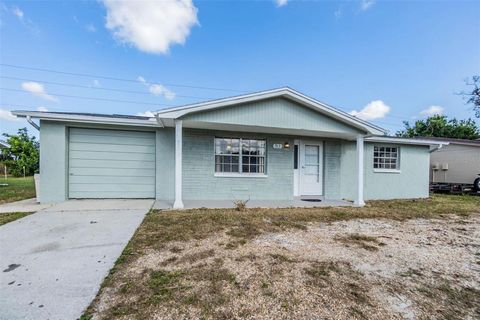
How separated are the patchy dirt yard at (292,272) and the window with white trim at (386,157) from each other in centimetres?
497

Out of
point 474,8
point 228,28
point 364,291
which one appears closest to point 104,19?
point 228,28

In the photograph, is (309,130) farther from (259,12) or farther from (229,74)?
(229,74)

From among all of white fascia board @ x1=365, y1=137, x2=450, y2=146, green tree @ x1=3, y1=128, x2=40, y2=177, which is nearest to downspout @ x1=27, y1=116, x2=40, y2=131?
white fascia board @ x1=365, y1=137, x2=450, y2=146

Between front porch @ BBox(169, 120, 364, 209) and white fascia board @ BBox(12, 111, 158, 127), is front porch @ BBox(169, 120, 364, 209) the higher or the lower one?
the lower one

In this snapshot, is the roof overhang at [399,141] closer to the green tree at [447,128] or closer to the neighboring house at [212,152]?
the neighboring house at [212,152]

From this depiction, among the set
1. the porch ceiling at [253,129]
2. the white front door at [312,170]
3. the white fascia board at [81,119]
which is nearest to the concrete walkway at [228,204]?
the white front door at [312,170]

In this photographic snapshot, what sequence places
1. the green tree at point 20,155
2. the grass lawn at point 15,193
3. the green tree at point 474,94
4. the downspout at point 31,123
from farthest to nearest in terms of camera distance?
the green tree at point 20,155
the green tree at point 474,94
the grass lawn at point 15,193
the downspout at point 31,123

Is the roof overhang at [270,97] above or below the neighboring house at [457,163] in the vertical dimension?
above

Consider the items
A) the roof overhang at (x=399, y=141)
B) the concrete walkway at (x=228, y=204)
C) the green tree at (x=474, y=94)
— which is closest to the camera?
the concrete walkway at (x=228, y=204)

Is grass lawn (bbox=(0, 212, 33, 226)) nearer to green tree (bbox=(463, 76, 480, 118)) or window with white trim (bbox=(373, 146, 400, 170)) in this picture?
window with white trim (bbox=(373, 146, 400, 170))

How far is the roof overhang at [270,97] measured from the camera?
21.2 feet

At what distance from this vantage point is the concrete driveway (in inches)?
86.8

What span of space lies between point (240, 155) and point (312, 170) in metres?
3.09

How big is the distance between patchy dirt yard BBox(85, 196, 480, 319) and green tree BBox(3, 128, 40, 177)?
25.9 metres
